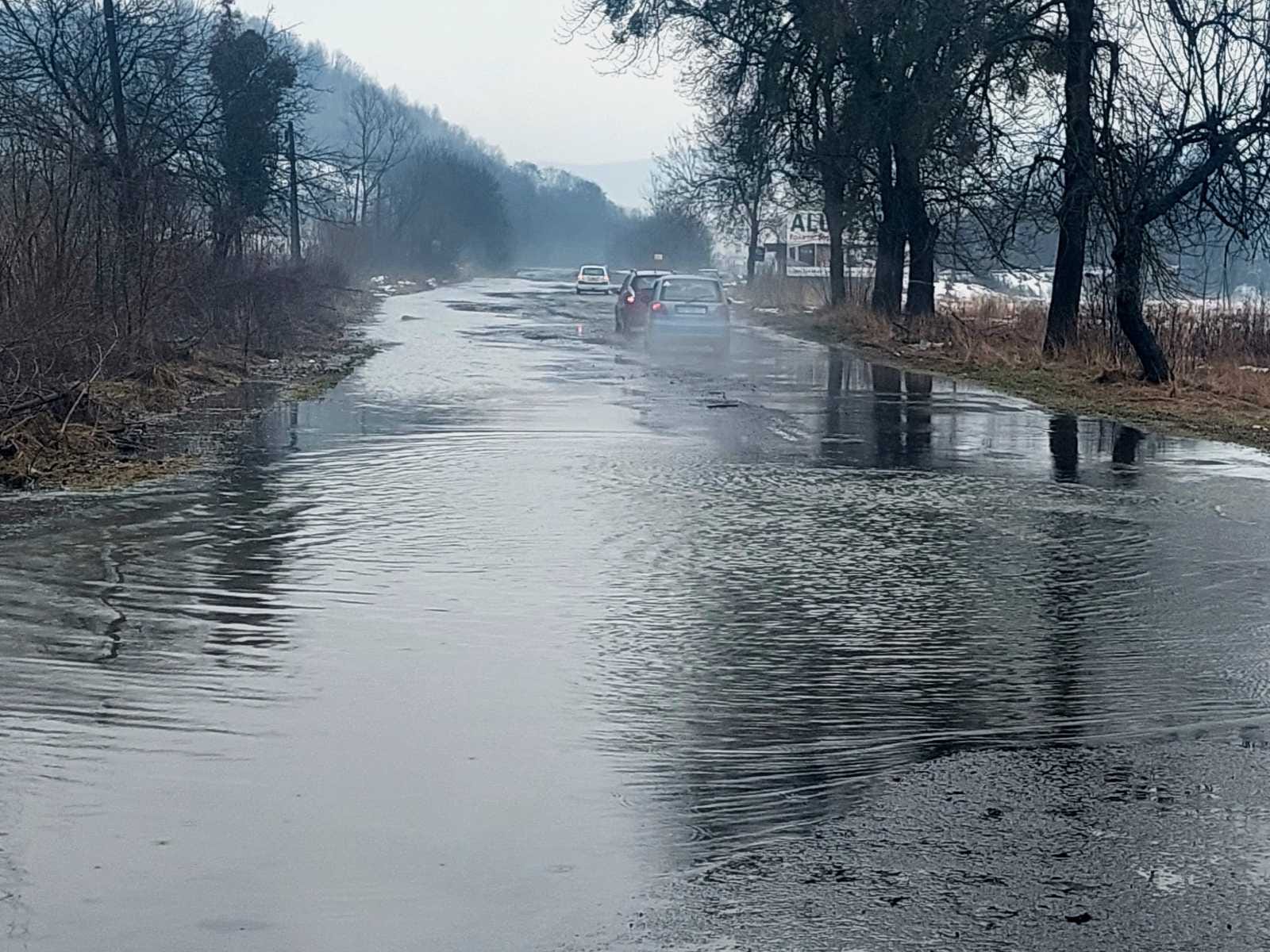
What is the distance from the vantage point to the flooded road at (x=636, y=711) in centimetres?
475

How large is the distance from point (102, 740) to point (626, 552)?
4.65m

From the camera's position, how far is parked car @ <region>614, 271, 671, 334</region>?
36.9 metres

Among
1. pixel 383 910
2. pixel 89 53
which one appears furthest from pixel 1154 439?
pixel 89 53

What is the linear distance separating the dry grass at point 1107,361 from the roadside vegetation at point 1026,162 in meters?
0.08

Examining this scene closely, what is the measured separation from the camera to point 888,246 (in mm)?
39031

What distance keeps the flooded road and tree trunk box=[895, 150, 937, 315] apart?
2232 centimetres

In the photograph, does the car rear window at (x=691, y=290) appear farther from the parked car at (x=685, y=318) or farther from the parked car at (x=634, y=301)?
the parked car at (x=634, y=301)

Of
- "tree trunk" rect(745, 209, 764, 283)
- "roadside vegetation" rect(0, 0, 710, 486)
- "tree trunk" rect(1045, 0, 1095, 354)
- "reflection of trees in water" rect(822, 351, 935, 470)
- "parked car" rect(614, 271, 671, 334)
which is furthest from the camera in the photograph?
"tree trunk" rect(745, 209, 764, 283)

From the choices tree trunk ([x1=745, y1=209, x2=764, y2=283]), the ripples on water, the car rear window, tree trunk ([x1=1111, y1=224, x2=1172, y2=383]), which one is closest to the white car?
tree trunk ([x1=745, y1=209, x2=764, y2=283])

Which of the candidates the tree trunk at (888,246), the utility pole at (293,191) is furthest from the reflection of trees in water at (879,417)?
the utility pole at (293,191)

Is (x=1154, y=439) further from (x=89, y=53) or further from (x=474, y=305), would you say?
(x=474, y=305)

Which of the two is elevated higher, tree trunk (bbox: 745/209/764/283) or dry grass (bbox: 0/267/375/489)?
tree trunk (bbox: 745/209/764/283)

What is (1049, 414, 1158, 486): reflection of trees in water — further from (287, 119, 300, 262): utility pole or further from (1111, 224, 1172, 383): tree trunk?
(287, 119, 300, 262): utility pole

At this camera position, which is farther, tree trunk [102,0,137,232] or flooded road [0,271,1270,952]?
tree trunk [102,0,137,232]
